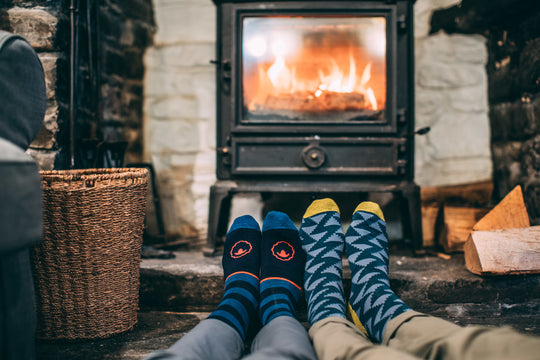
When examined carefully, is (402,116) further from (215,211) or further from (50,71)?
(50,71)

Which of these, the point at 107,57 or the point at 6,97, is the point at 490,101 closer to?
the point at 107,57

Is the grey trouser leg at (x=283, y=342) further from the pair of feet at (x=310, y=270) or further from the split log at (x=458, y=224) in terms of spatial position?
the split log at (x=458, y=224)

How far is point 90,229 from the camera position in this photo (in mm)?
875

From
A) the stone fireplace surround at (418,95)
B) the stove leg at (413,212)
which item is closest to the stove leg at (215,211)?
the stone fireplace surround at (418,95)

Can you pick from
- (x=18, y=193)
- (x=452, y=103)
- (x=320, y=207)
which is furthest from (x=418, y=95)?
(x=18, y=193)

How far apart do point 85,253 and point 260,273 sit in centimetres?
47

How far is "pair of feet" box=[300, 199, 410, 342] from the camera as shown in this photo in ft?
2.88

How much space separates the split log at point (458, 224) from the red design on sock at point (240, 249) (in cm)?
80

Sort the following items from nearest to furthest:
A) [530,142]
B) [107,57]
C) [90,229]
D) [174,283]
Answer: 1. [90,229]
2. [174,283]
3. [530,142]
4. [107,57]

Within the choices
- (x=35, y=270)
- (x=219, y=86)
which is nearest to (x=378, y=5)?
(x=219, y=86)

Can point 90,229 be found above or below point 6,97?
below

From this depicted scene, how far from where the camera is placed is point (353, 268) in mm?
1079

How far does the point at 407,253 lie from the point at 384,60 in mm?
711

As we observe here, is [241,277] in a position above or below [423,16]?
below
